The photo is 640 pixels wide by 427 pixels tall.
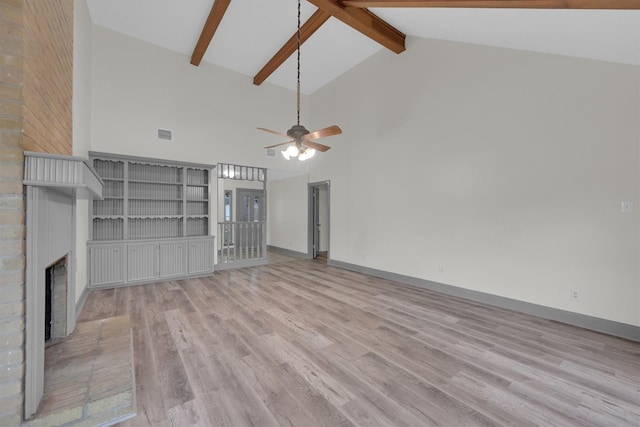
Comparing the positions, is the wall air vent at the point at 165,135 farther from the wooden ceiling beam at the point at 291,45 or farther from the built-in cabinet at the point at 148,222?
the wooden ceiling beam at the point at 291,45

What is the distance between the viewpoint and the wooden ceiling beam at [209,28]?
14.0ft

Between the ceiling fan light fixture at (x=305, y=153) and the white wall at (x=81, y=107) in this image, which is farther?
the ceiling fan light fixture at (x=305, y=153)

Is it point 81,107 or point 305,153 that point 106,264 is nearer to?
point 81,107

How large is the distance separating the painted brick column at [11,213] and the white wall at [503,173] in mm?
4898

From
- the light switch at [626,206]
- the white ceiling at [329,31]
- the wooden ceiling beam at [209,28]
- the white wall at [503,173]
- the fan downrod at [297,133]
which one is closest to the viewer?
the white ceiling at [329,31]

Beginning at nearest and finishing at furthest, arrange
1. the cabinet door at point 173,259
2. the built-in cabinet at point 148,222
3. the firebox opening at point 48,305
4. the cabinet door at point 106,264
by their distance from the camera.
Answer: the firebox opening at point 48,305 < the cabinet door at point 106,264 < the built-in cabinet at point 148,222 < the cabinet door at point 173,259

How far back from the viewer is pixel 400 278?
523cm

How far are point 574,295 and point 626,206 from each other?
3.85 feet

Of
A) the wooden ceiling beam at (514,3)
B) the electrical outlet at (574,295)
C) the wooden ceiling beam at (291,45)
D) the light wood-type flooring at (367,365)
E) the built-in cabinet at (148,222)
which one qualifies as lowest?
the light wood-type flooring at (367,365)

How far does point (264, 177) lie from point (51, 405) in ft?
19.1

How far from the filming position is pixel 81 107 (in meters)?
3.83

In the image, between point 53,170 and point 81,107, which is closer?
point 53,170

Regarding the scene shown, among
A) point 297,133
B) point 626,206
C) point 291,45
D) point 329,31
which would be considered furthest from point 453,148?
point 291,45

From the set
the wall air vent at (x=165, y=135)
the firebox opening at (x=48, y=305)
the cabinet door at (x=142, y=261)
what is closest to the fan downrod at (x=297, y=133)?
the firebox opening at (x=48, y=305)
